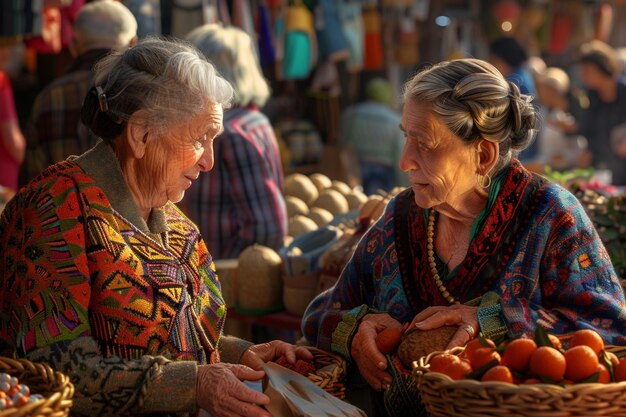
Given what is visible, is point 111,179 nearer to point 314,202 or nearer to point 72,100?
point 72,100

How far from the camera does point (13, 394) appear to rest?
75.0 inches

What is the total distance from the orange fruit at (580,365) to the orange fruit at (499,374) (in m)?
0.12

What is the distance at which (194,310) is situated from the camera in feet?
8.30

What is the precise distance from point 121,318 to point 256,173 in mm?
2479

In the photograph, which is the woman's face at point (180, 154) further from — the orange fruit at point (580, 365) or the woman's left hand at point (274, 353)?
the orange fruit at point (580, 365)

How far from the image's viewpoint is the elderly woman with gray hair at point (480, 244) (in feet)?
8.31

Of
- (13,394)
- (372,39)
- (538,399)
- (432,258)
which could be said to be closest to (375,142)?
(372,39)

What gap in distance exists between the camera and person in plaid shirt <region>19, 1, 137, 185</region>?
496 centimetres

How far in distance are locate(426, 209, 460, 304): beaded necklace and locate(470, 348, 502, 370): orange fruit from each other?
0.53 meters

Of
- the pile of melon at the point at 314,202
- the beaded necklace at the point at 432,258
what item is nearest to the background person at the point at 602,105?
the pile of melon at the point at 314,202

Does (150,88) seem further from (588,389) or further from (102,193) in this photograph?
(588,389)

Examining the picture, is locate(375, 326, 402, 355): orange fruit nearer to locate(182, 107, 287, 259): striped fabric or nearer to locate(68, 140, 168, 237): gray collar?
locate(68, 140, 168, 237): gray collar

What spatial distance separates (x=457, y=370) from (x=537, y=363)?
0.51 feet

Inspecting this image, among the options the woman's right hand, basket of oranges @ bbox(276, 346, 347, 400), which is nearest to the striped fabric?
basket of oranges @ bbox(276, 346, 347, 400)
